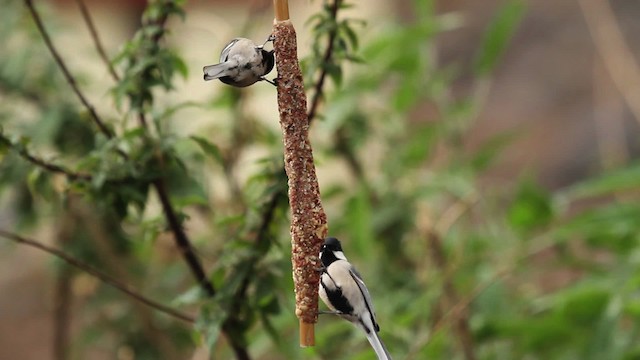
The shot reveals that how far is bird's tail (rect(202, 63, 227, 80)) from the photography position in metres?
0.37

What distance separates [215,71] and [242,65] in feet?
0.04

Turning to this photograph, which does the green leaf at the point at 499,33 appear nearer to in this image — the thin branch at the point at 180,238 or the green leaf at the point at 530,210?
the green leaf at the point at 530,210

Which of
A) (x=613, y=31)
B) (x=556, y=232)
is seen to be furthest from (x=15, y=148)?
(x=613, y=31)

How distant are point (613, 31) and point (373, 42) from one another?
90 centimetres

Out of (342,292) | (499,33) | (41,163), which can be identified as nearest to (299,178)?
(342,292)

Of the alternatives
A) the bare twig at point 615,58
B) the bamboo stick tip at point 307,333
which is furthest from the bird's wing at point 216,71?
the bare twig at point 615,58

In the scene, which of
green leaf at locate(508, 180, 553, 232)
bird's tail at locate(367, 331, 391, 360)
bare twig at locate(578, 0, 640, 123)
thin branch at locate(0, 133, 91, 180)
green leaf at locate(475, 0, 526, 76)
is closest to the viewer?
bird's tail at locate(367, 331, 391, 360)

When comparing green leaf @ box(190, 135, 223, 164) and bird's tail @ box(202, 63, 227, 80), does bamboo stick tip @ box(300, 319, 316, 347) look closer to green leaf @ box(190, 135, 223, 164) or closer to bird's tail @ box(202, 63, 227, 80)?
bird's tail @ box(202, 63, 227, 80)

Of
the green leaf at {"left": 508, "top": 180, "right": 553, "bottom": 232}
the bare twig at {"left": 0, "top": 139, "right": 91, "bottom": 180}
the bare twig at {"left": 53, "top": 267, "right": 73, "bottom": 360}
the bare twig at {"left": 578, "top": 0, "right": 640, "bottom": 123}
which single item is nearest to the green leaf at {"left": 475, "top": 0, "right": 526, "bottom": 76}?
the green leaf at {"left": 508, "top": 180, "right": 553, "bottom": 232}

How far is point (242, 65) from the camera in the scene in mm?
385

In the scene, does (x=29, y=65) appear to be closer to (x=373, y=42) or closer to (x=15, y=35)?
(x=15, y=35)

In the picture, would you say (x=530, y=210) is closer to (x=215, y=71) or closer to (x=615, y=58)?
(x=215, y=71)

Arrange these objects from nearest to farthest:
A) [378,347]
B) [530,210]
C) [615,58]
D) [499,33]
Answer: [378,347], [530,210], [499,33], [615,58]

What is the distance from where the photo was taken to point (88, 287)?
48.9 inches
